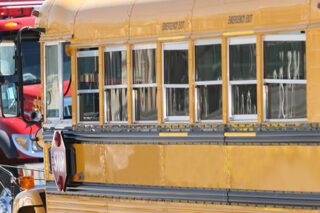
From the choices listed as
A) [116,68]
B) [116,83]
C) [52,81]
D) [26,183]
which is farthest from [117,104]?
[26,183]

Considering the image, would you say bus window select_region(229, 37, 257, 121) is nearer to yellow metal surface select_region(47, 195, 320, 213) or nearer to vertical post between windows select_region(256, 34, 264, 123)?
vertical post between windows select_region(256, 34, 264, 123)

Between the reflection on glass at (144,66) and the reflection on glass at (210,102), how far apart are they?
21.2 inches

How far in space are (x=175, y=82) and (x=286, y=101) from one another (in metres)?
1.11

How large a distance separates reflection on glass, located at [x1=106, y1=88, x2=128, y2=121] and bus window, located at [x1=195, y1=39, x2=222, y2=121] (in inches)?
33.7

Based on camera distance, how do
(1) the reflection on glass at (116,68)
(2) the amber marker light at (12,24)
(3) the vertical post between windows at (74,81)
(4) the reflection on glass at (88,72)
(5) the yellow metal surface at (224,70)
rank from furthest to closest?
(2) the amber marker light at (12,24) → (3) the vertical post between windows at (74,81) → (4) the reflection on glass at (88,72) → (1) the reflection on glass at (116,68) → (5) the yellow metal surface at (224,70)

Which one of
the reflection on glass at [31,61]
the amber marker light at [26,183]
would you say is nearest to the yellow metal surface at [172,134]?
the amber marker light at [26,183]

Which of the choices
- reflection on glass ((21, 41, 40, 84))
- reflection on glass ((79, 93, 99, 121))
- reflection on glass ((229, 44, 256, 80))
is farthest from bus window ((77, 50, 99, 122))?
reflection on glass ((21, 41, 40, 84))

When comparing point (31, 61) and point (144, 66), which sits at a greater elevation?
point (31, 61)

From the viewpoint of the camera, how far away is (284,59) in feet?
22.8

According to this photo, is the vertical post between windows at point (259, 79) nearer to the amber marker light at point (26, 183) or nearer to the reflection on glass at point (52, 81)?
the reflection on glass at point (52, 81)

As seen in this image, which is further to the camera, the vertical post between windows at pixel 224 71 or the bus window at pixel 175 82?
the bus window at pixel 175 82

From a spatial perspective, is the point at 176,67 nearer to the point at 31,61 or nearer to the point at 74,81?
the point at 74,81

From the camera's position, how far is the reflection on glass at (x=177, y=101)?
759 cm

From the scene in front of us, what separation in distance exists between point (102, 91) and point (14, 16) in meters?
7.95
